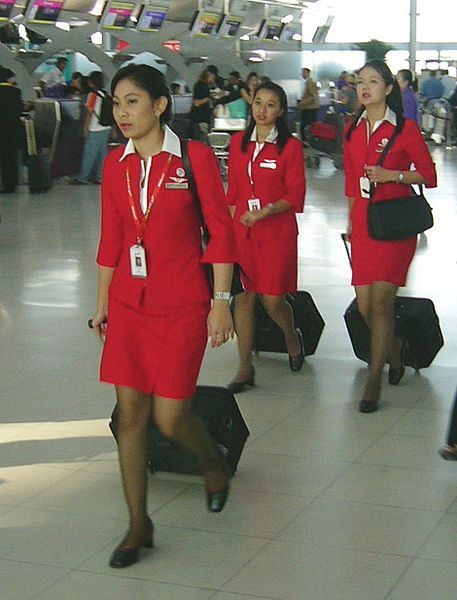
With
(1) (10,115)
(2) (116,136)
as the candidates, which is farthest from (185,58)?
(1) (10,115)

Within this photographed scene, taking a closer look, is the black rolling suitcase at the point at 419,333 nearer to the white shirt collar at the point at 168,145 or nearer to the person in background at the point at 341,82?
the white shirt collar at the point at 168,145

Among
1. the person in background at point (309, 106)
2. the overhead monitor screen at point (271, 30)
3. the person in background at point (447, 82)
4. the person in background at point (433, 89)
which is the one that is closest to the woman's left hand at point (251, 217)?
the person in background at point (309, 106)

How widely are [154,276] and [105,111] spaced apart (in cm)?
1412

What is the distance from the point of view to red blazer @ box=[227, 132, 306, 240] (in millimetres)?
6289

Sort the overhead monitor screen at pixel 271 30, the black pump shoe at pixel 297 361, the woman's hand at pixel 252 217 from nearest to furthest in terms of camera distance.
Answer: the woman's hand at pixel 252 217 < the black pump shoe at pixel 297 361 < the overhead monitor screen at pixel 271 30

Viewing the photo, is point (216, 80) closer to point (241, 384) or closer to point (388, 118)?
point (241, 384)

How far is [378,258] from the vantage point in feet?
19.2

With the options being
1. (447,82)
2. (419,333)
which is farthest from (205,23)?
(419,333)

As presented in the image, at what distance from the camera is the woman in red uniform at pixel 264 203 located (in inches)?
247

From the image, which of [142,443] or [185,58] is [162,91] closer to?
[142,443]

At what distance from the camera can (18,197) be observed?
16.6 meters

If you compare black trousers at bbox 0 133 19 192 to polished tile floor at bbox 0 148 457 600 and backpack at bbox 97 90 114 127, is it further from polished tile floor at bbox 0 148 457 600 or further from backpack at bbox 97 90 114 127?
polished tile floor at bbox 0 148 457 600

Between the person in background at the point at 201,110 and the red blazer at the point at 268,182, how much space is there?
13.5 m

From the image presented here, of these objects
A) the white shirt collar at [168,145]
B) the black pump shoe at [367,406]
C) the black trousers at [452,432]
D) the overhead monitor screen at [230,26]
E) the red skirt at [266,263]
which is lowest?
the black pump shoe at [367,406]
